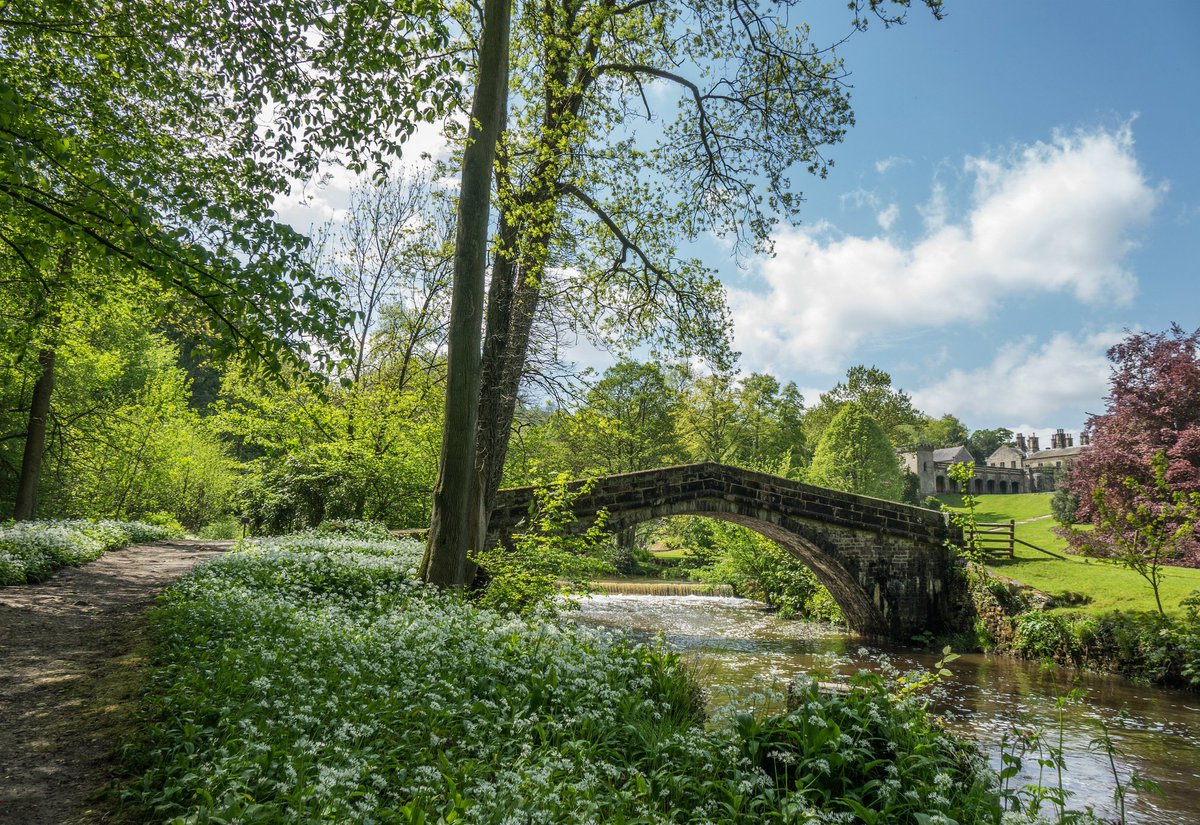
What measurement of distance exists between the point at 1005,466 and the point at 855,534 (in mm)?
75849

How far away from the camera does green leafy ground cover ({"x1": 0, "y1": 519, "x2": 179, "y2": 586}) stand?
9.23m

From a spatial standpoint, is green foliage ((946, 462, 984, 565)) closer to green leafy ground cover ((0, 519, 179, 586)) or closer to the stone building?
green leafy ground cover ((0, 519, 179, 586))

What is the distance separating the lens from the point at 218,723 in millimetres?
3516

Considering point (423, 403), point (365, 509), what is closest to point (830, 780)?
point (423, 403)

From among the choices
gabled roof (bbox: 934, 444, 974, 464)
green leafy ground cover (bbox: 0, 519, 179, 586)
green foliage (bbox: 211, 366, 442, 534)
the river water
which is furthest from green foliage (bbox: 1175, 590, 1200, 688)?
gabled roof (bbox: 934, 444, 974, 464)

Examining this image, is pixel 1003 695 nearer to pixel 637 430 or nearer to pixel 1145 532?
pixel 1145 532

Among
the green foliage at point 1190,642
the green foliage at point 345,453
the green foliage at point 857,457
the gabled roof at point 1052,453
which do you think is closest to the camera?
the green foliage at point 1190,642

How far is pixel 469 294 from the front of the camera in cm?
705

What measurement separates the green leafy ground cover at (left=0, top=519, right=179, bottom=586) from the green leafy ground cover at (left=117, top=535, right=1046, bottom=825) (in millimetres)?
5533

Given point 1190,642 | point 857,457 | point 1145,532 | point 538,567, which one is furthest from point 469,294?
point 857,457

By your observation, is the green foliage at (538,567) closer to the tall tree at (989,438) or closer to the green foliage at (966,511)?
the green foliage at (966,511)

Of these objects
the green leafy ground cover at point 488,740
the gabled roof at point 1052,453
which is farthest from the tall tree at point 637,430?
the gabled roof at point 1052,453

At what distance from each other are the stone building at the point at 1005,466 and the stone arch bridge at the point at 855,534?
4924 cm

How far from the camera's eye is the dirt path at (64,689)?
3229 millimetres
